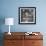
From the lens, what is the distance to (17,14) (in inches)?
184

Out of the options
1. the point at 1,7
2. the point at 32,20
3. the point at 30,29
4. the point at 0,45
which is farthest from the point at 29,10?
the point at 0,45

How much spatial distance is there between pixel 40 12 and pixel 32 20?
395 mm

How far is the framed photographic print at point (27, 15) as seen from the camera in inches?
183

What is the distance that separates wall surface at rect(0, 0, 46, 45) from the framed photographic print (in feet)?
0.34

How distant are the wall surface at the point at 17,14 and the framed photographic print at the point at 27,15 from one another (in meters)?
0.10

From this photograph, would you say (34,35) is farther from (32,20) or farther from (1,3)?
(1,3)

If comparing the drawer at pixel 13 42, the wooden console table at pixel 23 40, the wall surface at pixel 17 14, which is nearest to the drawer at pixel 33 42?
the wooden console table at pixel 23 40

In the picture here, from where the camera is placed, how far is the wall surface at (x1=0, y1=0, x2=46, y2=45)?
183 inches

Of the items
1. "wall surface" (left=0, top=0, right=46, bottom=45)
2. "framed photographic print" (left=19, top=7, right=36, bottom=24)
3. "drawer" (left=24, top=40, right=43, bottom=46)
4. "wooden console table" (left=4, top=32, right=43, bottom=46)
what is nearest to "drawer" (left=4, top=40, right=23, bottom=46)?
"wooden console table" (left=4, top=32, right=43, bottom=46)

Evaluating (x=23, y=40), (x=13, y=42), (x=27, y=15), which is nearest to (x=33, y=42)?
(x=23, y=40)

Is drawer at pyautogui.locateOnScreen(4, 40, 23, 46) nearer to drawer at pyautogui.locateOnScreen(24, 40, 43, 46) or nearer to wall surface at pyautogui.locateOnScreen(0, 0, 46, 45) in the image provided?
drawer at pyautogui.locateOnScreen(24, 40, 43, 46)

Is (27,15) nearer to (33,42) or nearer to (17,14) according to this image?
(17,14)

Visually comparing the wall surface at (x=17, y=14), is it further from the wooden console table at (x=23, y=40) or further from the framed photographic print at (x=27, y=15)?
the wooden console table at (x=23, y=40)

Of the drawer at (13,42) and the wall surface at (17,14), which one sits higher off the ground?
the wall surface at (17,14)
